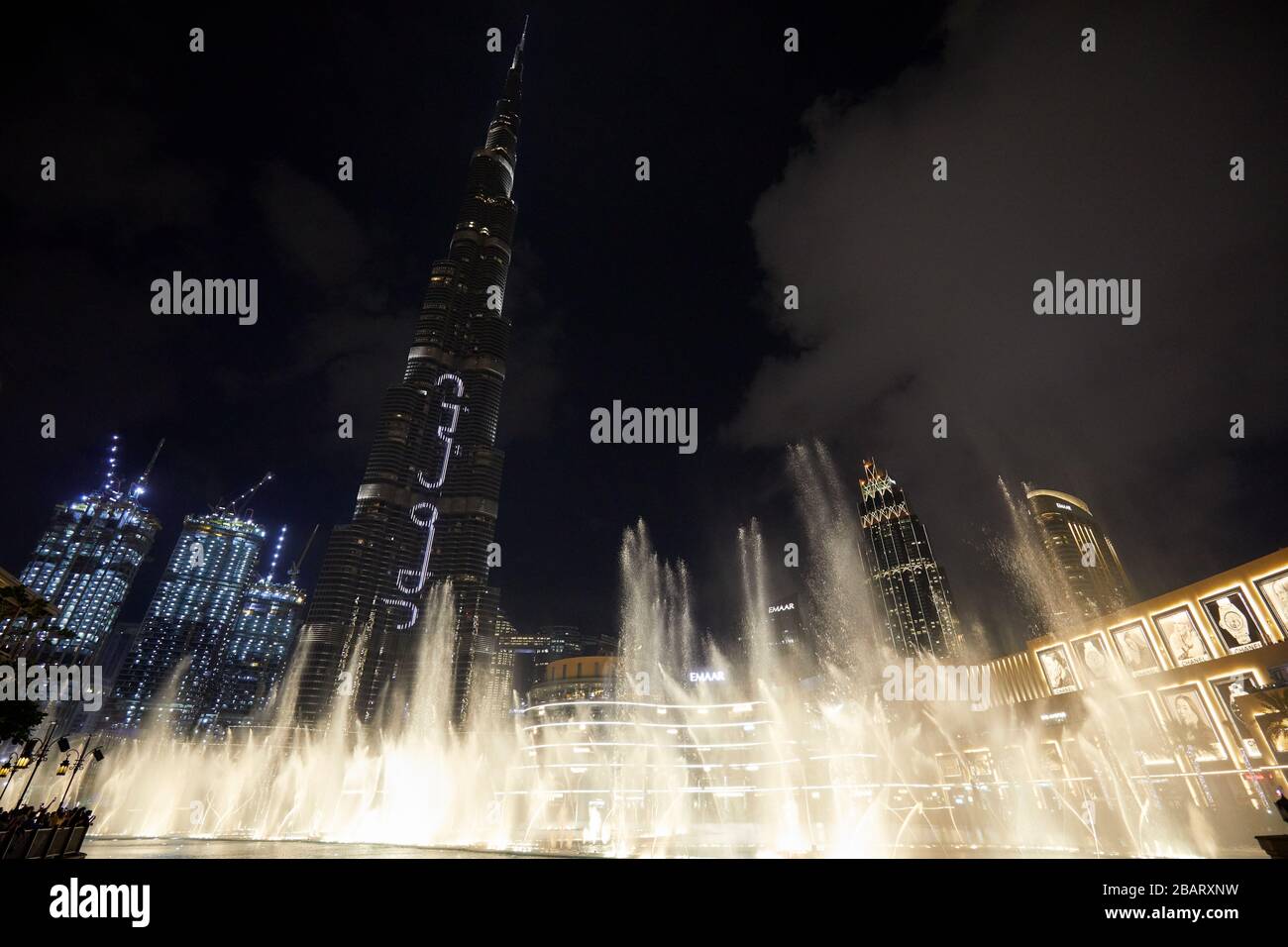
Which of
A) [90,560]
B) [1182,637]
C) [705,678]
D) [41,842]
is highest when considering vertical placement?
[90,560]

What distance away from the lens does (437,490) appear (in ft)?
506

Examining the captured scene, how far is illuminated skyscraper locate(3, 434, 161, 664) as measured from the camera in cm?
12750

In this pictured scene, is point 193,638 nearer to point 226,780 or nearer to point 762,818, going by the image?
point 226,780

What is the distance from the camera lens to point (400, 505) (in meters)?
147

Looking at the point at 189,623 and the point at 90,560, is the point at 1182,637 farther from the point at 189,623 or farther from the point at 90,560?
the point at 189,623

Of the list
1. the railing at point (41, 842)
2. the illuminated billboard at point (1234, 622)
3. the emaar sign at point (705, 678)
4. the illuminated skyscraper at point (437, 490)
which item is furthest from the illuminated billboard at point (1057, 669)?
the illuminated skyscraper at point (437, 490)

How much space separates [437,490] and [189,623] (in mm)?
86780

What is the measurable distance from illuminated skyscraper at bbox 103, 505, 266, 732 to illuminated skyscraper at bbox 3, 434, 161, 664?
1595cm

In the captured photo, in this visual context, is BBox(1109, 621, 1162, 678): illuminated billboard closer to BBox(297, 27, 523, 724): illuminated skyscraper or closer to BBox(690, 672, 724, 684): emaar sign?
BBox(690, 672, 724, 684): emaar sign

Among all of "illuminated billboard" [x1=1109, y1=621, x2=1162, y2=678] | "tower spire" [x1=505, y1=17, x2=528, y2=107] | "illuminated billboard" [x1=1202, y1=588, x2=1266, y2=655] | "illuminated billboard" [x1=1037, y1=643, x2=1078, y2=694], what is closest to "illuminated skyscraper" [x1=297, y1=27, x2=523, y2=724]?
"tower spire" [x1=505, y1=17, x2=528, y2=107]

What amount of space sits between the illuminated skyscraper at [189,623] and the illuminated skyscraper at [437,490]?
49648mm

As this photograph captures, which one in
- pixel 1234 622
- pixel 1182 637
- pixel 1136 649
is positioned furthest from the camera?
pixel 1136 649

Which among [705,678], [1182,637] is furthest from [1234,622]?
[705,678]

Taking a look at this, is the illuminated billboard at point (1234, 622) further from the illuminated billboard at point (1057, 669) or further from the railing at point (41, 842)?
the railing at point (41, 842)
